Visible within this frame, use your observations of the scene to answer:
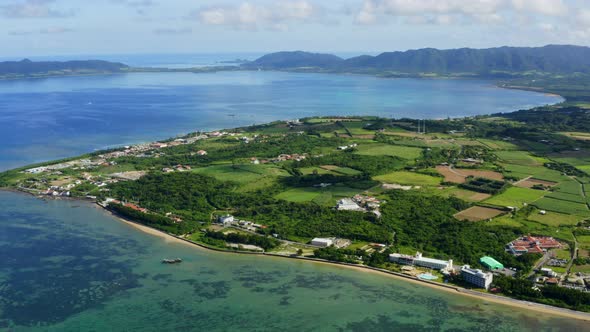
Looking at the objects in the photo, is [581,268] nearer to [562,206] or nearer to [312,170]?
[562,206]

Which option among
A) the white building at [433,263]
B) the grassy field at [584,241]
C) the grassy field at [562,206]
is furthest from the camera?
the grassy field at [562,206]

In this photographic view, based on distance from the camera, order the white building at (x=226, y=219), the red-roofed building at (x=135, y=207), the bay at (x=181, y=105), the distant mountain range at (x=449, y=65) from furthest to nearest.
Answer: the distant mountain range at (x=449, y=65)
the bay at (x=181, y=105)
the red-roofed building at (x=135, y=207)
the white building at (x=226, y=219)

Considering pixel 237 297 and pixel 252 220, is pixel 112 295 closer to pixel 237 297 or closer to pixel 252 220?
pixel 237 297

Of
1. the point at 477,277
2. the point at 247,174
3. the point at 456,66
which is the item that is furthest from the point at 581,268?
the point at 456,66

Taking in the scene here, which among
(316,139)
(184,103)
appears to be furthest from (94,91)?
(316,139)

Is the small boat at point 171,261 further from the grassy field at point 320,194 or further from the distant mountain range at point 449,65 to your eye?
the distant mountain range at point 449,65

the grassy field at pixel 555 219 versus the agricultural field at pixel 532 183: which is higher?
the agricultural field at pixel 532 183

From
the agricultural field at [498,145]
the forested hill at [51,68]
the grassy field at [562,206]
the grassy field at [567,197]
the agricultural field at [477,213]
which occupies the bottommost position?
the agricultural field at [477,213]

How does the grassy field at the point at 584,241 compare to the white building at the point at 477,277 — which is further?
the grassy field at the point at 584,241

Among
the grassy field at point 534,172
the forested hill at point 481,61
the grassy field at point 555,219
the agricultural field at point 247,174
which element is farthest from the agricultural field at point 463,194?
the forested hill at point 481,61
